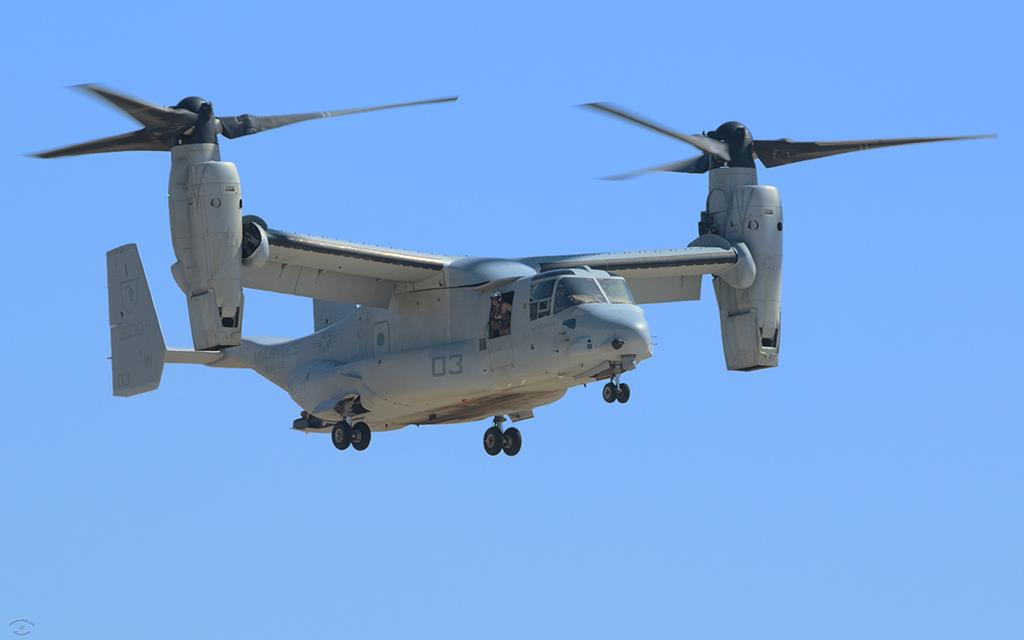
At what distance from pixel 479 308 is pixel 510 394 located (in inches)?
60.0

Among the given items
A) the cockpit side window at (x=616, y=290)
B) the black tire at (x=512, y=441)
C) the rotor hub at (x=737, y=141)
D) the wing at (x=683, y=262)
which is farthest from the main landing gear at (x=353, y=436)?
the rotor hub at (x=737, y=141)

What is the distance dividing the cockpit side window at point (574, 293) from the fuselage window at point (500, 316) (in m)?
1.03

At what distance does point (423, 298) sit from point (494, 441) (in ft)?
9.55

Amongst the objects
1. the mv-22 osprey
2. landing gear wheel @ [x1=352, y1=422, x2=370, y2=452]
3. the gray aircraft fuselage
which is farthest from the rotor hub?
landing gear wheel @ [x1=352, y1=422, x2=370, y2=452]

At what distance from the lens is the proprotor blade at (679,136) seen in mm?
43875

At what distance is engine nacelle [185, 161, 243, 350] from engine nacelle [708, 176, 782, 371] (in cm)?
960

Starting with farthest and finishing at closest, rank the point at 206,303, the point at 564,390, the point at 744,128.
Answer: the point at 744,128
the point at 564,390
the point at 206,303

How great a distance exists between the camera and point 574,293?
40344 millimetres

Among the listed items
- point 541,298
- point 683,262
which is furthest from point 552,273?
point 683,262

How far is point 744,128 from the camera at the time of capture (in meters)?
45.2

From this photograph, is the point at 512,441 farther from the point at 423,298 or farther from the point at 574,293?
the point at 574,293

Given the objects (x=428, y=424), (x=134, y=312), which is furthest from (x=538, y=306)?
(x=134, y=312)

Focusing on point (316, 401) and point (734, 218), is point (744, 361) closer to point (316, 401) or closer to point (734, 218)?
point (734, 218)

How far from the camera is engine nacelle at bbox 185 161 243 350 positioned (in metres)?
39.1
